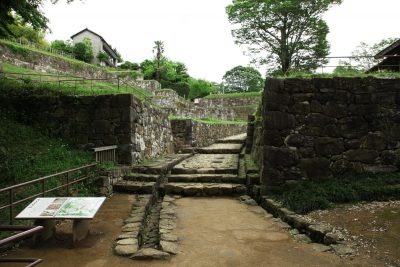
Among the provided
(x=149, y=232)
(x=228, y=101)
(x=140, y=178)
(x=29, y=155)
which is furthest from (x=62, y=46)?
(x=149, y=232)

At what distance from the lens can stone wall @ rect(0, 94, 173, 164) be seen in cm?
845

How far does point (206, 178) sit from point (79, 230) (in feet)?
14.7

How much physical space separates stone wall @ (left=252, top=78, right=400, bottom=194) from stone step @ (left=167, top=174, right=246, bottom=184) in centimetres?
134

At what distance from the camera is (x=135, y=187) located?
24.2 ft

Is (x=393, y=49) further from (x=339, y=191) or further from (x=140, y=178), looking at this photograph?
(x=140, y=178)

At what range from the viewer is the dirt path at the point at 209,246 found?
12.2ft

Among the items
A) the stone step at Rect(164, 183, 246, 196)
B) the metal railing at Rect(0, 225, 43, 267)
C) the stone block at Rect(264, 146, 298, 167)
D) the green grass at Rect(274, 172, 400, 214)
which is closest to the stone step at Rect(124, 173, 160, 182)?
the stone step at Rect(164, 183, 246, 196)

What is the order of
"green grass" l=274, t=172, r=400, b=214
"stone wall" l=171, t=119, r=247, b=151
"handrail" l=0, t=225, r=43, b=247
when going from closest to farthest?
1. "handrail" l=0, t=225, r=43, b=247
2. "green grass" l=274, t=172, r=400, b=214
3. "stone wall" l=171, t=119, r=247, b=151

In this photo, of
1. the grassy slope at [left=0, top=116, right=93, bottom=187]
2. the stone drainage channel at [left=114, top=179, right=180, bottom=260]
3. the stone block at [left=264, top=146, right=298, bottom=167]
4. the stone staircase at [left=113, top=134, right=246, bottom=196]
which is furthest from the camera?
the stone staircase at [left=113, top=134, right=246, bottom=196]

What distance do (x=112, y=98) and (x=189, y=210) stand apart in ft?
13.8

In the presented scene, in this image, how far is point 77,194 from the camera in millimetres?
6172

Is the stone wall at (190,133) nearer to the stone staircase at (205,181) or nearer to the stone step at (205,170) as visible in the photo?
the stone staircase at (205,181)

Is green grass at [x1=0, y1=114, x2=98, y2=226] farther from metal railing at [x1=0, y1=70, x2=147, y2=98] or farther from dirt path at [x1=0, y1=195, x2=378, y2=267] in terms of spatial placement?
metal railing at [x1=0, y1=70, x2=147, y2=98]

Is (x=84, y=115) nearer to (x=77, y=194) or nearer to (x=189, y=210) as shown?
(x=77, y=194)
